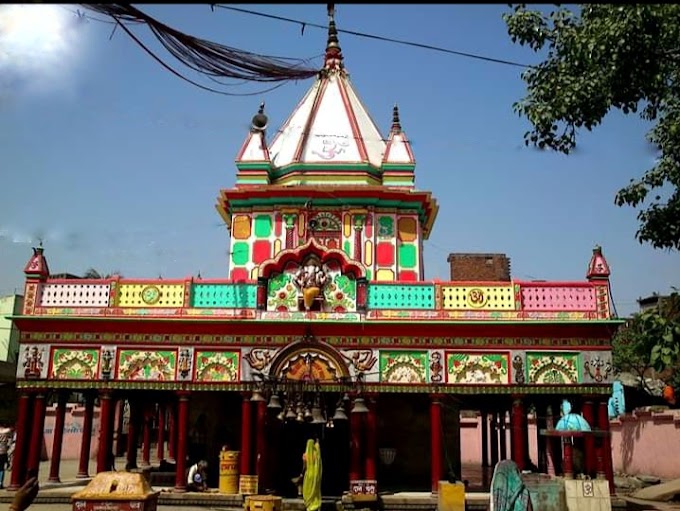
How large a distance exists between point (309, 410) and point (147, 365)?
476 centimetres

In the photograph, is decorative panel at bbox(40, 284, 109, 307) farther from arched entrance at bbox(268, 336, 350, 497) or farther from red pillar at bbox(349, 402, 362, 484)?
red pillar at bbox(349, 402, 362, 484)

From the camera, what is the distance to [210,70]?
6996mm

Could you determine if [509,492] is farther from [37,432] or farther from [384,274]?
[37,432]

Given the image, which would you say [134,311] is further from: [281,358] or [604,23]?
[604,23]

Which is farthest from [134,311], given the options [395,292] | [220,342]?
[395,292]

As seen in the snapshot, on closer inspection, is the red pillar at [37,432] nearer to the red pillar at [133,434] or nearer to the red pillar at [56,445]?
the red pillar at [56,445]

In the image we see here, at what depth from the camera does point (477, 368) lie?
60.0 feet

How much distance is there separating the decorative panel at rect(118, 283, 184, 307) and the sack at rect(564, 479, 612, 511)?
10818 mm

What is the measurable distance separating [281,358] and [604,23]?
38.3 feet

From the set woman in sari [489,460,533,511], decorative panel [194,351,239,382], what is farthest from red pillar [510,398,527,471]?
woman in sari [489,460,533,511]

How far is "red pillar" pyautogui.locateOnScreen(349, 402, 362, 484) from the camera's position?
17.8 metres

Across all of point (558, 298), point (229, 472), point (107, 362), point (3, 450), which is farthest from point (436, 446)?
point (3, 450)

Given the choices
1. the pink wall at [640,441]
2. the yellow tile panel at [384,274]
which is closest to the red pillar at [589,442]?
the yellow tile panel at [384,274]

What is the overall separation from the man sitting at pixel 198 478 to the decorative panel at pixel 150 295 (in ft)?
14.6
